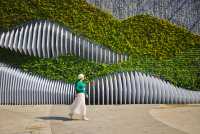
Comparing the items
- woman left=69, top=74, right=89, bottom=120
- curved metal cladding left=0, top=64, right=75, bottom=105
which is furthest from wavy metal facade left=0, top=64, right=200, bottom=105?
woman left=69, top=74, right=89, bottom=120

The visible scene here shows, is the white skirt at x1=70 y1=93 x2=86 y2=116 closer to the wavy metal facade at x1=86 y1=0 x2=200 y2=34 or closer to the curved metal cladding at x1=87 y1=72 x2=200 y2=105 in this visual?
the curved metal cladding at x1=87 y1=72 x2=200 y2=105

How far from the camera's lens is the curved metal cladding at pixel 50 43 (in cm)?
2017

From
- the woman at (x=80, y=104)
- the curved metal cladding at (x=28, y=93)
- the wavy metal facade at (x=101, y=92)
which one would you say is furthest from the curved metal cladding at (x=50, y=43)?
the woman at (x=80, y=104)

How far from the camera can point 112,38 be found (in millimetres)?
20625

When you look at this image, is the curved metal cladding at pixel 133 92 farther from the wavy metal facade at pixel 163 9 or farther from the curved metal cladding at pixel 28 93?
the wavy metal facade at pixel 163 9

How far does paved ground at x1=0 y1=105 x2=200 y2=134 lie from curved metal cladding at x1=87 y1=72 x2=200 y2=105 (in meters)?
0.87

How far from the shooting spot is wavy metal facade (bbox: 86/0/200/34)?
2109 cm

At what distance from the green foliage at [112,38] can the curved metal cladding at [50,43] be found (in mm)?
218

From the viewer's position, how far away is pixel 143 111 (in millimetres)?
16406

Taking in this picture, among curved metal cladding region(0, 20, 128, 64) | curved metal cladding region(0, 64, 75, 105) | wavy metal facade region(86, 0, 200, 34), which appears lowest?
curved metal cladding region(0, 64, 75, 105)

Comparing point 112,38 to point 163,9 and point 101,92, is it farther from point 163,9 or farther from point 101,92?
point 101,92

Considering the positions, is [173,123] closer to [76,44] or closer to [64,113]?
[64,113]

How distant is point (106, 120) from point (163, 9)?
8090mm

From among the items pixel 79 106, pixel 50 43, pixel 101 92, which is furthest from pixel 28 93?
pixel 79 106
